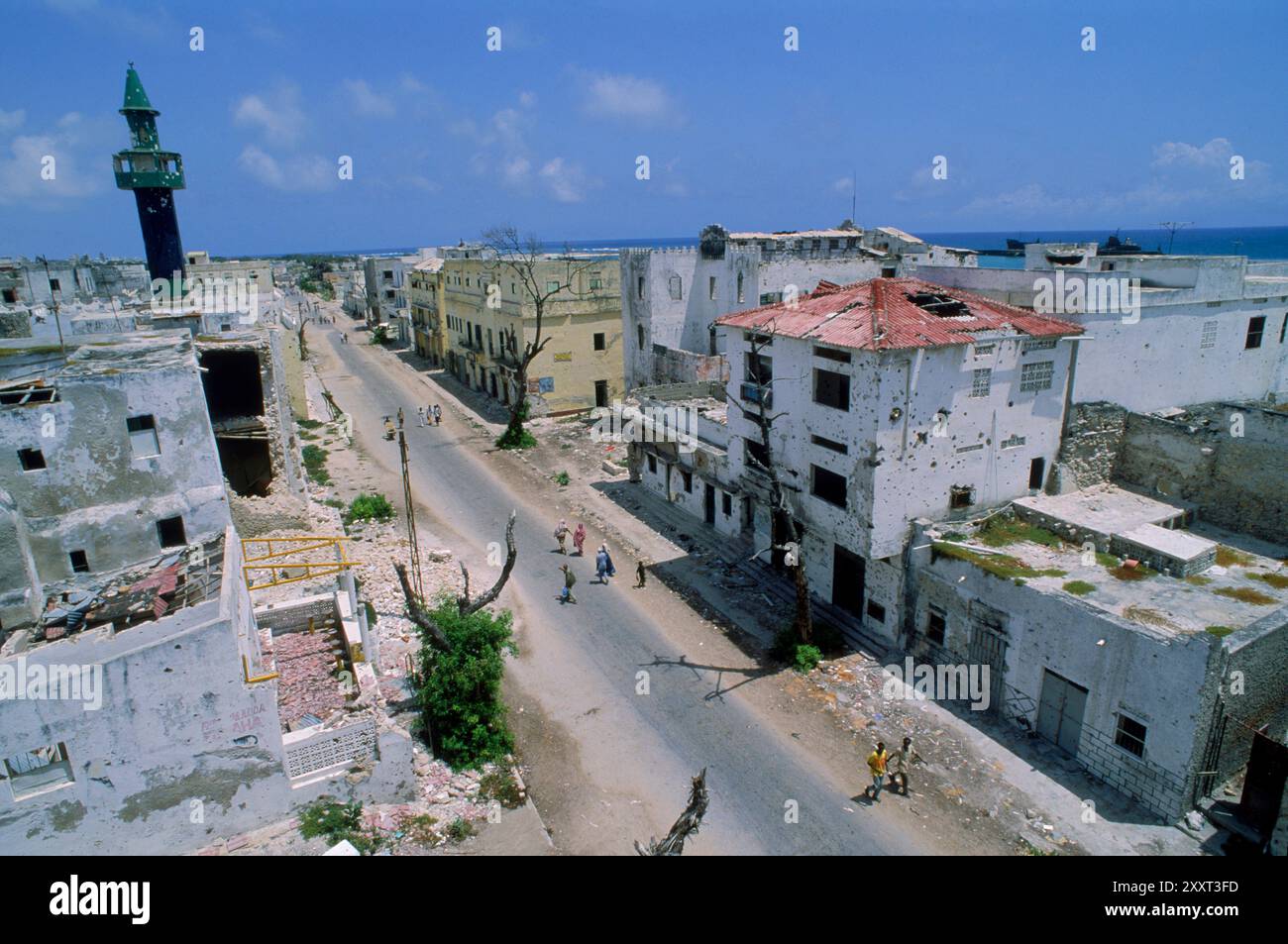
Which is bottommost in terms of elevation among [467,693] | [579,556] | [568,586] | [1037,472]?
[579,556]

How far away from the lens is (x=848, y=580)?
2183 cm

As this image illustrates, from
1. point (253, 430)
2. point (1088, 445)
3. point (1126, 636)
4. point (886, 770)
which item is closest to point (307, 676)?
point (253, 430)

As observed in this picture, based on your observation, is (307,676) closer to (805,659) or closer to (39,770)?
(39,770)

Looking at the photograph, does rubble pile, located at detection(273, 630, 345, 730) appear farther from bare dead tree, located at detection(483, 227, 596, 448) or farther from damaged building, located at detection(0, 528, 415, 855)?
bare dead tree, located at detection(483, 227, 596, 448)

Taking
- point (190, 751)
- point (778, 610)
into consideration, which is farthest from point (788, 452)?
point (190, 751)

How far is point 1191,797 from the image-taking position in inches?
563

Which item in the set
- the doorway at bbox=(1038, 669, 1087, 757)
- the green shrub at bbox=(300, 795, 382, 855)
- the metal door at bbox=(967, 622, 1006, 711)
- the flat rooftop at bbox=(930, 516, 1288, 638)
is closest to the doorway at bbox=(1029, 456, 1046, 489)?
the flat rooftop at bbox=(930, 516, 1288, 638)

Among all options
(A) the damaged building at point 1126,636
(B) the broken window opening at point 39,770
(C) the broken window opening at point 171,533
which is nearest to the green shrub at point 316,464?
(C) the broken window opening at point 171,533

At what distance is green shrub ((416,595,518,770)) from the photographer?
16.2 m

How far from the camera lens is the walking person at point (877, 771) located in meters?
15.0

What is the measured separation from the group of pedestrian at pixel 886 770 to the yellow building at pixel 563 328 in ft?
108

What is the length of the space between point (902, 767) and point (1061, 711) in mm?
4005

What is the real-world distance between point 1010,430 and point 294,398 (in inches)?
1474

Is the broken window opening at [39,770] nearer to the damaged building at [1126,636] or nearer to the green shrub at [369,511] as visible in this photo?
the green shrub at [369,511]
